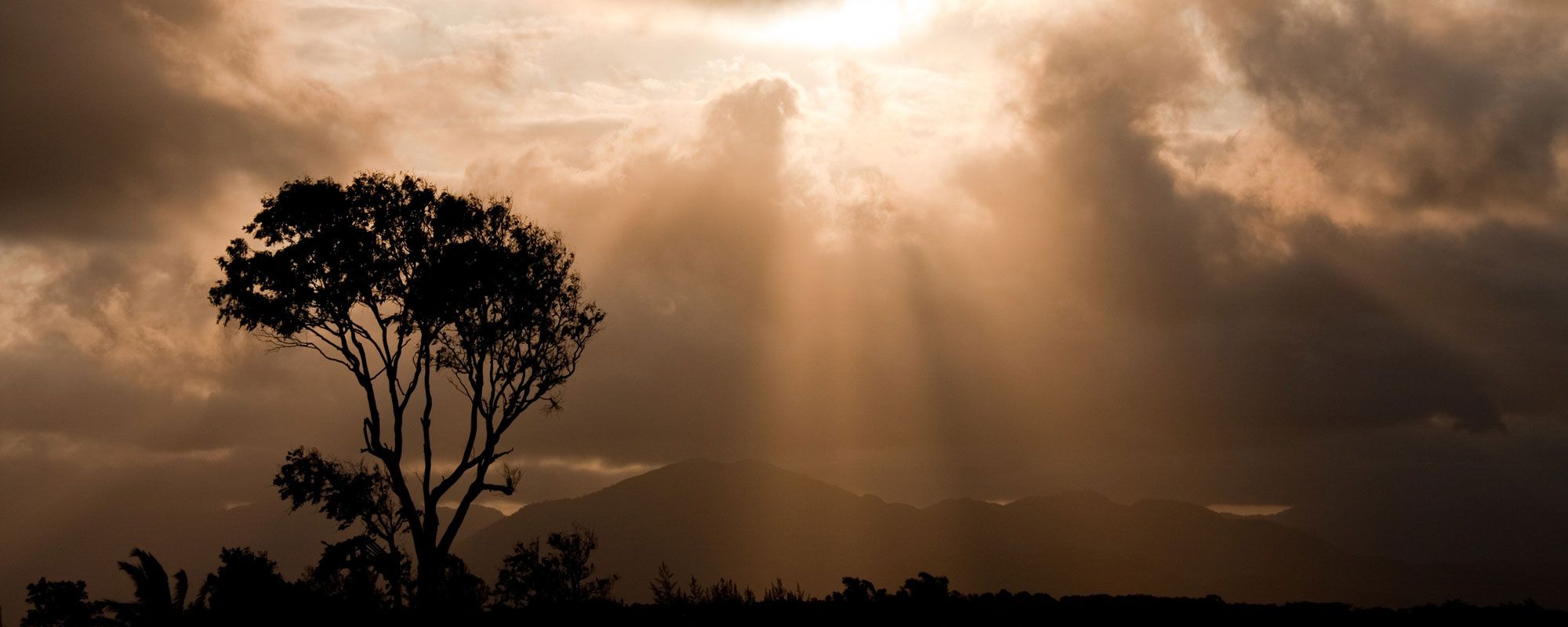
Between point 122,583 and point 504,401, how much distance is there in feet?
52.3

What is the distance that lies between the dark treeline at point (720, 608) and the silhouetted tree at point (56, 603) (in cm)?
631

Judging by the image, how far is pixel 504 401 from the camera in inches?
1838

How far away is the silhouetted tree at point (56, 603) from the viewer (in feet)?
143

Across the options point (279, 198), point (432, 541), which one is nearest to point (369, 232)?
point (279, 198)

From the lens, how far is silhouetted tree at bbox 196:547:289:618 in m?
28.2

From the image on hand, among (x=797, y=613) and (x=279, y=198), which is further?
(x=279, y=198)

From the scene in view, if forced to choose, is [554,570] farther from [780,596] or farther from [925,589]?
[925,589]

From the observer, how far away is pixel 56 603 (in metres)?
45.7

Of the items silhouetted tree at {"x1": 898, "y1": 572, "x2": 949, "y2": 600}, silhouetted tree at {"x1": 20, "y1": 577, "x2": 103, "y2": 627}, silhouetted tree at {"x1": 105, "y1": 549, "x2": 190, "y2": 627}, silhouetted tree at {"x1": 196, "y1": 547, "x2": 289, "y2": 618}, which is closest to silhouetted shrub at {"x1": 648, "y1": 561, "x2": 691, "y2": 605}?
silhouetted tree at {"x1": 898, "y1": 572, "x2": 949, "y2": 600}

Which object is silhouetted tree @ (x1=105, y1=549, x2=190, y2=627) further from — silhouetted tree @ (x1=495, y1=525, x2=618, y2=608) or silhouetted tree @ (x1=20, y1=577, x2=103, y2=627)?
silhouetted tree @ (x1=495, y1=525, x2=618, y2=608)

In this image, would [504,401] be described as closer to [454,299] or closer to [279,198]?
[454,299]

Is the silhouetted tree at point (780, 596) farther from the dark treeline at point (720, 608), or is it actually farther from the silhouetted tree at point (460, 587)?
the silhouetted tree at point (460, 587)

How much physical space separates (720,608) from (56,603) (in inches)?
1348

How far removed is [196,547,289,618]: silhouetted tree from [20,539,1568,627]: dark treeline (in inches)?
1.3
